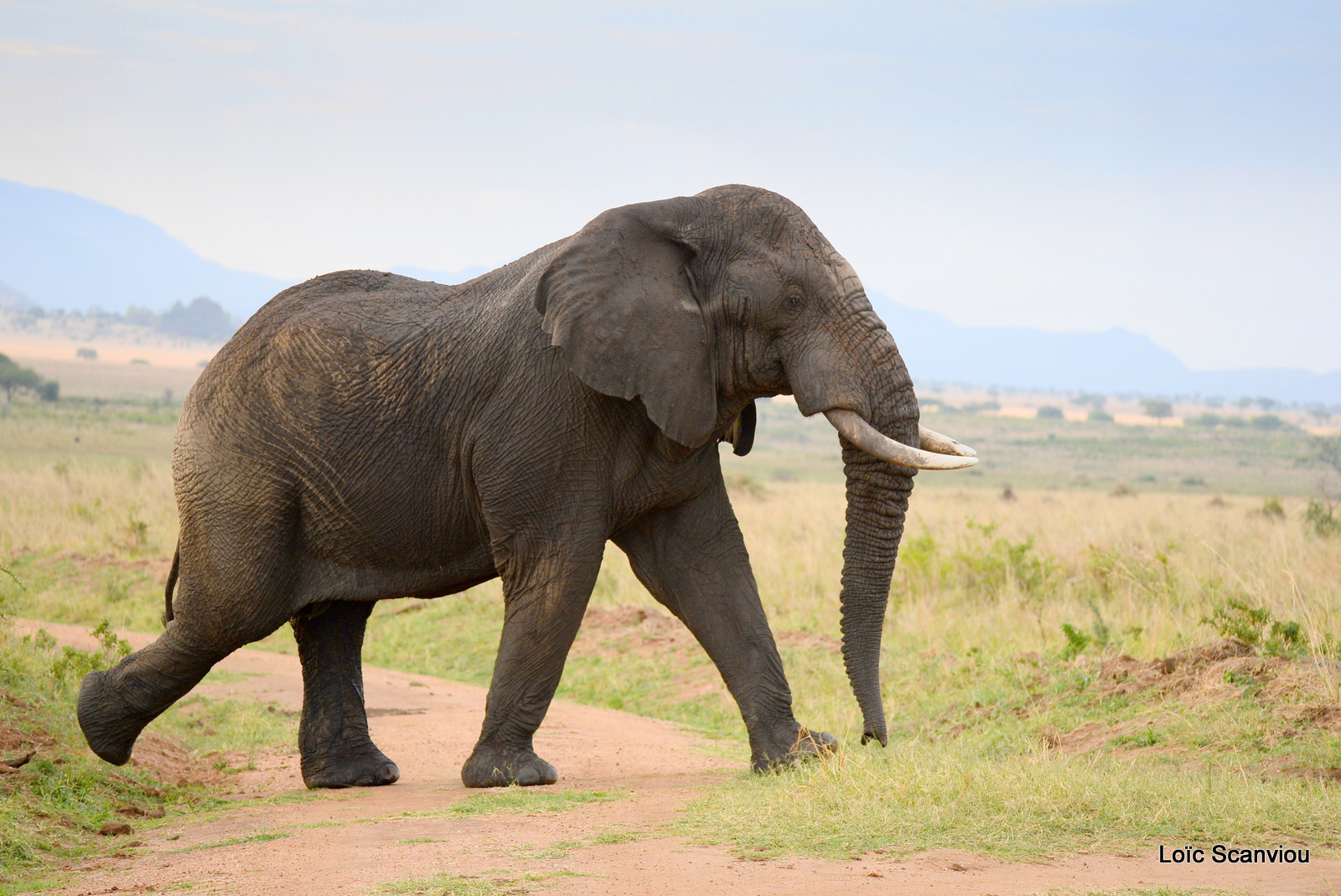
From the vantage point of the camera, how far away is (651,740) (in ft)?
30.6

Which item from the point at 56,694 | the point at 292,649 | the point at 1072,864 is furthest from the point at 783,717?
the point at 292,649

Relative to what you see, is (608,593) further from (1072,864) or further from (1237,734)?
(1072,864)

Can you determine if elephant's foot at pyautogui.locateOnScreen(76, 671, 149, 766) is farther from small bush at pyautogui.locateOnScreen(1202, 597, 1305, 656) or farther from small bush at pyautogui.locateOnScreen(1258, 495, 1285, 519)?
small bush at pyautogui.locateOnScreen(1258, 495, 1285, 519)

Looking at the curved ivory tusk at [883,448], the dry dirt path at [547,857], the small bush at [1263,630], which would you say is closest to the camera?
the dry dirt path at [547,857]

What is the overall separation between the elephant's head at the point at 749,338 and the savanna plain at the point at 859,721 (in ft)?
4.02

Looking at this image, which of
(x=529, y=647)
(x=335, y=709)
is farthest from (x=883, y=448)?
(x=335, y=709)

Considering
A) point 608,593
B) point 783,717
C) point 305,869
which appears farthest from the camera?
point 608,593

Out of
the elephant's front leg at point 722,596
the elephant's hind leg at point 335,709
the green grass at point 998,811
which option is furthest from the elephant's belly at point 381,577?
the green grass at point 998,811

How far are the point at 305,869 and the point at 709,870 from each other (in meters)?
1.60

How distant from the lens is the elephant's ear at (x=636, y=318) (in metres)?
6.65

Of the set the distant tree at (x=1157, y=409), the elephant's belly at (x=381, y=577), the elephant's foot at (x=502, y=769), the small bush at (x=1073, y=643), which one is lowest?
the elephant's foot at (x=502, y=769)

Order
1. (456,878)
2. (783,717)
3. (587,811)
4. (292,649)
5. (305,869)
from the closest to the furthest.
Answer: (456,878) < (305,869) < (587,811) < (783,717) < (292,649)

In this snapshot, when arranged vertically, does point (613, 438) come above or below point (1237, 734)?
above

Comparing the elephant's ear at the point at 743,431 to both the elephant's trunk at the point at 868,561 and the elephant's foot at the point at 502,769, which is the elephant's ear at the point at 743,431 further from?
the elephant's foot at the point at 502,769
